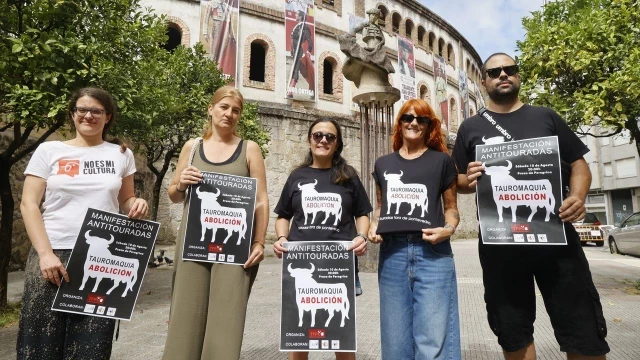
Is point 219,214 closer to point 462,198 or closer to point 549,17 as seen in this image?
point 549,17

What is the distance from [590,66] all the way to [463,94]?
92.9ft

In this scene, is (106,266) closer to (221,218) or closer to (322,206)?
(221,218)

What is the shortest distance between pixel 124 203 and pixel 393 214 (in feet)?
5.66

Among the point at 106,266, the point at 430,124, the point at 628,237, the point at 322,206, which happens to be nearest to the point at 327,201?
the point at 322,206

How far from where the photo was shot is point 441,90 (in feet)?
103

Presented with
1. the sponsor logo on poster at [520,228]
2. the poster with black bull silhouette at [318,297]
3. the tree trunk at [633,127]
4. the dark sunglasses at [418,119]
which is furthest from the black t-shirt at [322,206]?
the tree trunk at [633,127]

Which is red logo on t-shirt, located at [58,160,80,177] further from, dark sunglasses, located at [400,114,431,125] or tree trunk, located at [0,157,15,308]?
tree trunk, located at [0,157,15,308]

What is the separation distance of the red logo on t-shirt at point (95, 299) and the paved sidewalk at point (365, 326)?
203 centimetres

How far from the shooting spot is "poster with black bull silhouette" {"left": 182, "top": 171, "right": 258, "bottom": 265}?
8.55 ft

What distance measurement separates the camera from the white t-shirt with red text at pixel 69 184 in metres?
2.45

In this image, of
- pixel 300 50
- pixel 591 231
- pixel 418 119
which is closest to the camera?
pixel 418 119

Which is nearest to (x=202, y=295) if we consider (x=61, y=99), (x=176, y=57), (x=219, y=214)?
(x=219, y=214)

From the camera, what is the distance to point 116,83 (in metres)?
6.27

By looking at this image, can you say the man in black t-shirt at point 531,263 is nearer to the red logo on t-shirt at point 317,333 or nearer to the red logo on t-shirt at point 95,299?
the red logo on t-shirt at point 317,333
